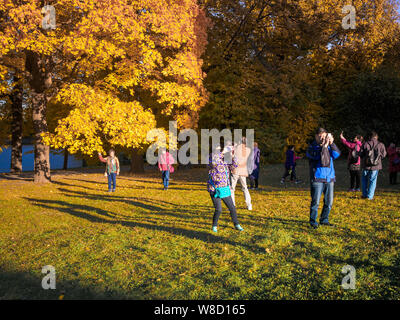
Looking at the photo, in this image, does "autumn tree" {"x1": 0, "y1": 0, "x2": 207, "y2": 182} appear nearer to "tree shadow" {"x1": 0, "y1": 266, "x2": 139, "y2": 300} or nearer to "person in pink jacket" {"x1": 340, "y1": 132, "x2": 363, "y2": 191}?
"person in pink jacket" {"x1": 340, "y1": 132, "x2": 363, "y2": 191}

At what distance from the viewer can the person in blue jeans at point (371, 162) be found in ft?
33.6

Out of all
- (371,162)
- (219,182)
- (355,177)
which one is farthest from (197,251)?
(355,177)

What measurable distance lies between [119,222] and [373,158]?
8.11m

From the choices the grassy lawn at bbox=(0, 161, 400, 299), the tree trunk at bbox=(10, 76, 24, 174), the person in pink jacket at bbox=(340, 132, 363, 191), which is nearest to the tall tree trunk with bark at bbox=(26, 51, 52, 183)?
the grassy lawn at bbox=(0, 161, 400, 299)

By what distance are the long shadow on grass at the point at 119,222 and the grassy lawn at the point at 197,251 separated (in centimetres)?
3

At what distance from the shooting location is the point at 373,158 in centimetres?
1023

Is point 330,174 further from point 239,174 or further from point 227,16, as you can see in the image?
point 227,16

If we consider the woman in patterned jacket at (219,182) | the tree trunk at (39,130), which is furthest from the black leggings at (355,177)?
the tree trunk at (39,130)

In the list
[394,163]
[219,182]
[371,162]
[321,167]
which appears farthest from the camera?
[394,163]

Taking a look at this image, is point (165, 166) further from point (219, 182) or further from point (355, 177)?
point (355, 177)

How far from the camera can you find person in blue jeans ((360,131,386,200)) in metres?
10.2

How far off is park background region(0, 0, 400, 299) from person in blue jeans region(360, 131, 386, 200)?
54 centimetres

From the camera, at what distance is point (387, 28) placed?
24.4 metres
